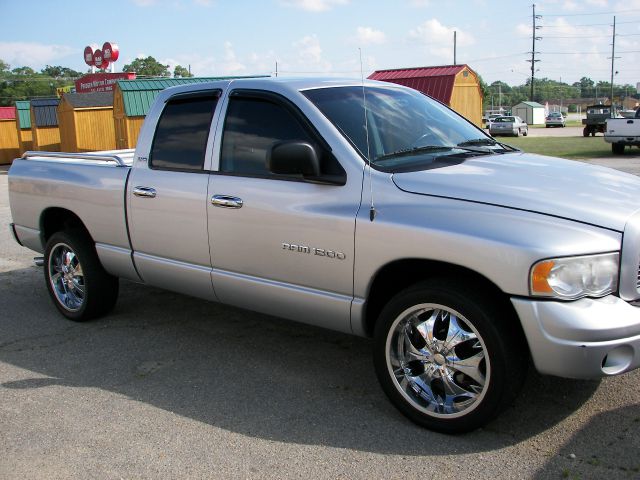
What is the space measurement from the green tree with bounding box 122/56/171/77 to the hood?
105 meters

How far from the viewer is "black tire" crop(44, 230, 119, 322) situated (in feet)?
18.2

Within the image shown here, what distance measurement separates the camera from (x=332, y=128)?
13.0ft

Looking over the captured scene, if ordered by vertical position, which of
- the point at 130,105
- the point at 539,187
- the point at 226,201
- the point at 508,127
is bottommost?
the point at 508,127

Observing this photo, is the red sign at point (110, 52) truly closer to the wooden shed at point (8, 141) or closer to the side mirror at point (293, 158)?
the wooden shed at point (8, 141)

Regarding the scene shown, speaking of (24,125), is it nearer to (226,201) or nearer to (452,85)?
(452,85)

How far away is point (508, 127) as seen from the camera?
4734cm

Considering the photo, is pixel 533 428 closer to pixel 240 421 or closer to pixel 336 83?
pixel 240 421

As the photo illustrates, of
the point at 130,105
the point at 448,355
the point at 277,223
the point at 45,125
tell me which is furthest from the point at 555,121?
the point at 448,355

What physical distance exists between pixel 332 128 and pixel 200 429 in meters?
1.88

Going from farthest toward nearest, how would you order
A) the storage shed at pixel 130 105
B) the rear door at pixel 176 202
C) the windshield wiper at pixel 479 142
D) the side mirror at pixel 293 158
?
1. the storage shed at pixel 130 105
2. the rear door at pixel 176 202
3. the windshield wiper at pixel 479 142
4. the side mirror at pixel 293 158

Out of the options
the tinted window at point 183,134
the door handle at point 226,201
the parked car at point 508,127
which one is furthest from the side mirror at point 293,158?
the parked car at point 508,127

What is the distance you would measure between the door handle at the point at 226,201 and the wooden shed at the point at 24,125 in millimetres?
27243

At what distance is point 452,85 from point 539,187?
2388 centimetres

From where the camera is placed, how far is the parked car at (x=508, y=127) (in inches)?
1852
